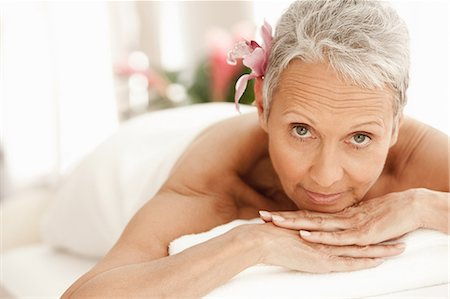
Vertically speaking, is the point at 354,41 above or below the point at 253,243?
above

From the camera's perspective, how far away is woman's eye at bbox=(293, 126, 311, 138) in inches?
62.0

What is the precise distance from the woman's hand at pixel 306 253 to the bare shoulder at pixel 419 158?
351mm

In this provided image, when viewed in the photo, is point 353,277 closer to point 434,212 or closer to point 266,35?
point 434,212

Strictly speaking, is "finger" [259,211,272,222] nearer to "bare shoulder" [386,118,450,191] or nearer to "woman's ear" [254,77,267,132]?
"woman's ear" [254,77,267,132]

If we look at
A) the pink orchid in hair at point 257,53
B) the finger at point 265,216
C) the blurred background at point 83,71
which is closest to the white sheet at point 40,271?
the finger at point 265,216

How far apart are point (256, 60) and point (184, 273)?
554 millimetres

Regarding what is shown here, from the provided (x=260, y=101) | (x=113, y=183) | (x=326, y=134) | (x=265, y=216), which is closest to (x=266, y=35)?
(x=260, y=101)

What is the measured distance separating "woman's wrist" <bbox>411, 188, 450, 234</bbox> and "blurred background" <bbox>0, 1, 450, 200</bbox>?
216 cm

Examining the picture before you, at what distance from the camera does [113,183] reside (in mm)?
2385

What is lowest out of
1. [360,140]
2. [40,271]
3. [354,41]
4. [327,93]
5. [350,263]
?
[40,271]

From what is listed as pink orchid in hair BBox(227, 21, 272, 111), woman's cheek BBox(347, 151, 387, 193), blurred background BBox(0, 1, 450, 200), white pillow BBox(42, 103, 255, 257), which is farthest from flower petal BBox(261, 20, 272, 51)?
blurred background BBox(0, 1, 450, 200)

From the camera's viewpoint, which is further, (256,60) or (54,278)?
(54,278)

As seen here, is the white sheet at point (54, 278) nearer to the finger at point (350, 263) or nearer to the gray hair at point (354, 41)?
the finger at point (350, 263)

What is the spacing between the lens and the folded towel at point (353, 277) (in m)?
1.48
